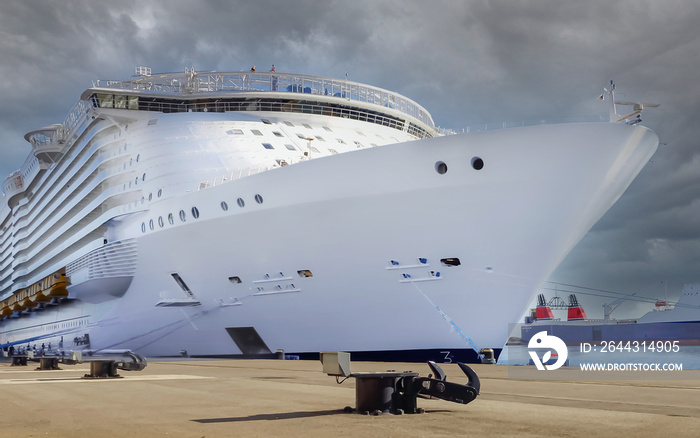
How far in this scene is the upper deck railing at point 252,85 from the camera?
31844 millimetres

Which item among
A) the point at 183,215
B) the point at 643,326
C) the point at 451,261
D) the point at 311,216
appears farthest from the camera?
the point at 643,326

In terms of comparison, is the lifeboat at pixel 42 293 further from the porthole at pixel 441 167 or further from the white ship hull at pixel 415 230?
the porthole at pixel 441 167

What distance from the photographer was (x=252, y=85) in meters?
32.3

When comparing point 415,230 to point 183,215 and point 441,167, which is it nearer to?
point 441,167

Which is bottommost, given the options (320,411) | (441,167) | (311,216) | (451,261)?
(320,411)

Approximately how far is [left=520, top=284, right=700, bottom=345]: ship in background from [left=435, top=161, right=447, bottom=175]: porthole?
203ft

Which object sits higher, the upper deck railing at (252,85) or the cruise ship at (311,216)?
the upper deck railing at (252,85)

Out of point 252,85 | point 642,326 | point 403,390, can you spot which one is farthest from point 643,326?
point 403,390

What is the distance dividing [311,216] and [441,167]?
13.8 ft

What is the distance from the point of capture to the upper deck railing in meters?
31.8

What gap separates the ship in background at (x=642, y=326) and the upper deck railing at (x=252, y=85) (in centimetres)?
4991

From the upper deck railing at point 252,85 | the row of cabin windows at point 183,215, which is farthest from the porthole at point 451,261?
the upper deck railing at point 252,85

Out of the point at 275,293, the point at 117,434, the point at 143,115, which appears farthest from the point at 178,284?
the point at 117,434

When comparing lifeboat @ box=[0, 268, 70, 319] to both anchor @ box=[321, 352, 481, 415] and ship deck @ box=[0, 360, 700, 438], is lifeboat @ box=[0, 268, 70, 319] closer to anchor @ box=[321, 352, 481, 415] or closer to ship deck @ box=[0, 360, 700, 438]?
ship deck @ box=[0, 360, 700, 438]
